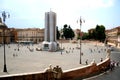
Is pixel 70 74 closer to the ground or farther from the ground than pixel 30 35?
closer to the ground

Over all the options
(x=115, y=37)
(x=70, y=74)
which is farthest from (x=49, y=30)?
(x=70, y=74)

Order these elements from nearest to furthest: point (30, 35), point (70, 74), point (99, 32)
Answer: point (70, 74) < point (99, 32) < point (30, 35)

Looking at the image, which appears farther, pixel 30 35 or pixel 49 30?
pixel 30 35

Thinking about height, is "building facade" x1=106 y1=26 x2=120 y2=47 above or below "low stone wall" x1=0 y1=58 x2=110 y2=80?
above

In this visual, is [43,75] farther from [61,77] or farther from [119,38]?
[119,38]

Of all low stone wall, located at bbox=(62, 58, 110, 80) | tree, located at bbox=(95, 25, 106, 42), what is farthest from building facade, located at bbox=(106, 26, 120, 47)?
low stone wall, located at bbox=(62, 58, 110, 80)

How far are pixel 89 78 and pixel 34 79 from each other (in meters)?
7.55

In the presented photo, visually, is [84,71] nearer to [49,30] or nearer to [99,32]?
[49,30]

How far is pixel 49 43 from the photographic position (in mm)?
69812

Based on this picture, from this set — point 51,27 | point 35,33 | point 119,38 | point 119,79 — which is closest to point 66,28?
point 35,33

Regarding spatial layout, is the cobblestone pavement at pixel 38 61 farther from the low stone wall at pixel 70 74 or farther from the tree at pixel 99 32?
the tree at pixel 99 32

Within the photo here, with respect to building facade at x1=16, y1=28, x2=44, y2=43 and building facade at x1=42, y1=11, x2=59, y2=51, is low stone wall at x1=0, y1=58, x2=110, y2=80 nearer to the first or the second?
building facade at x1=42, y1=11, x2=59, y2=51

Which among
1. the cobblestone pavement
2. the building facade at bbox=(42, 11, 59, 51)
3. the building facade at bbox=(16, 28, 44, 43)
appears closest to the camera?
the cobblestone pavement

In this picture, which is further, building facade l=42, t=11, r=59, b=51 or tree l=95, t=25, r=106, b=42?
tree l=95, t=25, r=106, b=42
